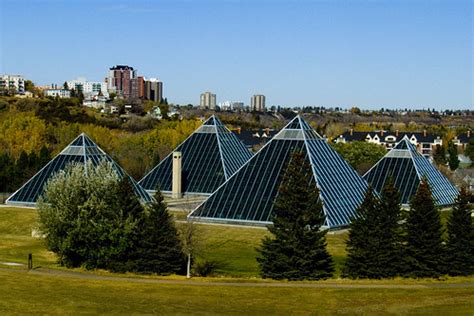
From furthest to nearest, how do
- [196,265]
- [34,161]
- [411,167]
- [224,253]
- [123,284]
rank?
[34,161] → [411,167] → [224,253] → [196,265] → [123,284]

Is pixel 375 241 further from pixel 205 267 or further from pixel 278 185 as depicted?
pixel 278 185

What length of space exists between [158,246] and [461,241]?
17423mm

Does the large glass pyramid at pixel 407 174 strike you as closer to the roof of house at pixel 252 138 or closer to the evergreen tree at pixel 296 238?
the evergreen tree at pixel 296 238

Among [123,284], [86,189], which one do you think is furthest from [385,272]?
[86,189]

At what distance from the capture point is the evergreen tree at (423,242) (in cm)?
4291

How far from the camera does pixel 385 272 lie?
42562mm

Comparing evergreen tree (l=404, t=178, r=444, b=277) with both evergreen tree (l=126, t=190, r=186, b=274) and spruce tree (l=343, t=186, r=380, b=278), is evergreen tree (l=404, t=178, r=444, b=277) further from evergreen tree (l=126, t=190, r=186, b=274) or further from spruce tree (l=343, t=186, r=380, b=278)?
evergreen tree (l=126, t=190, r=186, b=274)

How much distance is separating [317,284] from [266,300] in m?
5.43

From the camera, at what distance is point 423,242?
43062mm

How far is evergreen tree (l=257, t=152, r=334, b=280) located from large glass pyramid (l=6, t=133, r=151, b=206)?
28927mm

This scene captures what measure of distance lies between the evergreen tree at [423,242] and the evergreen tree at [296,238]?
4.60 metres

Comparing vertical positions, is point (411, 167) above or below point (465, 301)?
above

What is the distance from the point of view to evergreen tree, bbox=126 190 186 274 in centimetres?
4397

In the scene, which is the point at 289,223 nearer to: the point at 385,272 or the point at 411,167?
the point at 385,272
